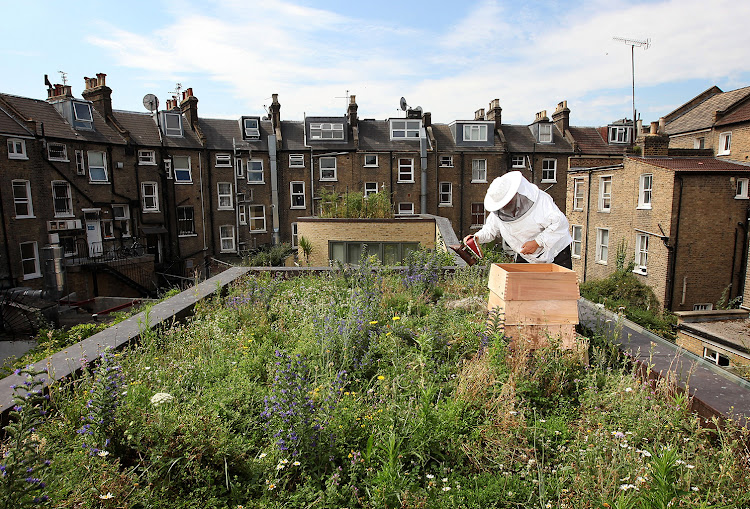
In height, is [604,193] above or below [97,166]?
below

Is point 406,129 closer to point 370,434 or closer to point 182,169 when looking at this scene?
point 182,169

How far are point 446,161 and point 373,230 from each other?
60.2 feet

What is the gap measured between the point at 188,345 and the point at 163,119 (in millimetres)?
29748

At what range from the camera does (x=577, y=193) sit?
88.6 feet

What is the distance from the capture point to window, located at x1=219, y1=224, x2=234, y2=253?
104 ft

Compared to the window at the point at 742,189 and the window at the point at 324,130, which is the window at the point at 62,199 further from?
the window at the point at 742,189

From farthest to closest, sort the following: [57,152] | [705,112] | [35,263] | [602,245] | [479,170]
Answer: [479,170] → [705,112] → [602,245] → [57,152] → [35,263]

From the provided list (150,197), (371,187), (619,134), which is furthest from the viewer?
(619,134)

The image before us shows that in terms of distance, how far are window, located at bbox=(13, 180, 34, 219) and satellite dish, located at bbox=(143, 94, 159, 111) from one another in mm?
10008

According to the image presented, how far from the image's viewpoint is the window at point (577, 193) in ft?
87.2

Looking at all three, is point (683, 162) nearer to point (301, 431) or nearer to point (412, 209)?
point (412, 209)

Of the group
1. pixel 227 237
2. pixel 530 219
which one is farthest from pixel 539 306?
pixel 227 237

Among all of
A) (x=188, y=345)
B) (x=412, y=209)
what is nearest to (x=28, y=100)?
(x=412, y=209)

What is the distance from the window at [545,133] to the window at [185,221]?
26403 millimetres
